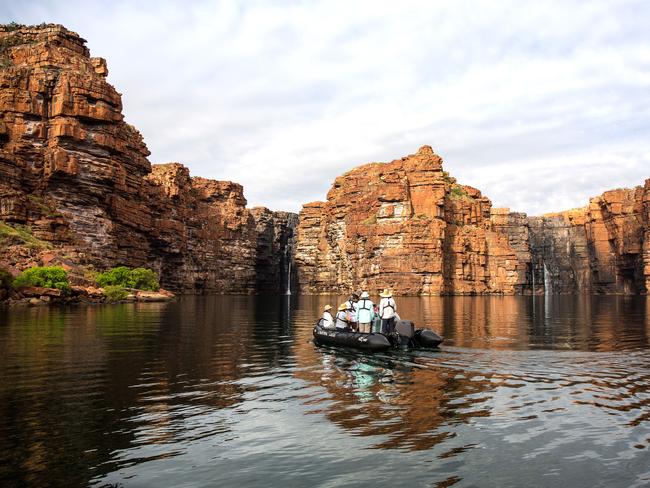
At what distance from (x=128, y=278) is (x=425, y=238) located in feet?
301

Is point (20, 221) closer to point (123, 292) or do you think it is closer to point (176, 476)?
point (123, 292)

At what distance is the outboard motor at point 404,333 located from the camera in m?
29.0

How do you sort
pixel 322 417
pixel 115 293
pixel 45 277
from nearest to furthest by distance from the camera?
pixel 322 417 → pixel 45 277 → pixel 115 293

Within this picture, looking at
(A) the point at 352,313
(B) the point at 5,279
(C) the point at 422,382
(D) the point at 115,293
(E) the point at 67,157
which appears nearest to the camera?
(C) the point at 422,382

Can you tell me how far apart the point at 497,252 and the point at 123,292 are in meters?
131

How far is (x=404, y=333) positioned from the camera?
2908cm

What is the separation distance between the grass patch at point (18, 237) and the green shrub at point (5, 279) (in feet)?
37.5

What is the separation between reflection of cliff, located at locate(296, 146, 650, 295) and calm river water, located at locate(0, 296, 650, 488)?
12924 cm

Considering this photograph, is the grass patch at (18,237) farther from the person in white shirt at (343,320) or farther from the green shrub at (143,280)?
the person in white shirt at (343,320)

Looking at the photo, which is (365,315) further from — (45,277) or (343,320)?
(45,277)

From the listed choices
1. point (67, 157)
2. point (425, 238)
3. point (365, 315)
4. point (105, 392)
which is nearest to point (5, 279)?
point (67, 157)

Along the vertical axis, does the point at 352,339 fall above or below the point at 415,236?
below

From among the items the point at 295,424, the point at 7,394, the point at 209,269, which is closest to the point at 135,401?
the point at 7,394

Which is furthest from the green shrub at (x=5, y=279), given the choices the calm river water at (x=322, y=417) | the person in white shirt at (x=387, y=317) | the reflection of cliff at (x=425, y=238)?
the reflection of cliff at (x=425, y=238)
